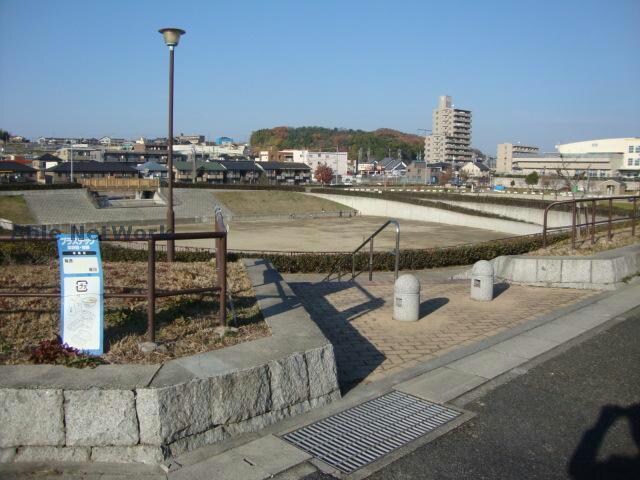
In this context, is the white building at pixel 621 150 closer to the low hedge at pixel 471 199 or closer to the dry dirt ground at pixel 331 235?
the low hedge at pixel 471 199

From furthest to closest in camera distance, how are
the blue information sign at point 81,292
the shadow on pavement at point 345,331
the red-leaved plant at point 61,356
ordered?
the shadow on pavement at point 345,331 < the blue information sign at point 81,292 < the red-leaved plant at point 61,356

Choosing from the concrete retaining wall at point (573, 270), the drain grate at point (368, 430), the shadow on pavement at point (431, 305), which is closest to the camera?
the drain grate at point (368, 430)

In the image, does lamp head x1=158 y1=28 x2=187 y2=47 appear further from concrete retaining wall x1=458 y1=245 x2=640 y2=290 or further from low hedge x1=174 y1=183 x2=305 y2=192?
low hedge x1=174 y1=183 x2=305 y2=192

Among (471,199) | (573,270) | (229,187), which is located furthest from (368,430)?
(229,187)

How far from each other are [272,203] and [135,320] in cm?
5041

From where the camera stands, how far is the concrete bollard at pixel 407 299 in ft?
24.8

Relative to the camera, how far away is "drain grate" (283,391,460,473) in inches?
157

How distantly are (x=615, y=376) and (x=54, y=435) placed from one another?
494cm

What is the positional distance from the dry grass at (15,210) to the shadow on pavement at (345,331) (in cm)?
3752

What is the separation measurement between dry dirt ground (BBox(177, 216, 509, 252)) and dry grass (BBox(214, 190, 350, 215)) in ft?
13.9

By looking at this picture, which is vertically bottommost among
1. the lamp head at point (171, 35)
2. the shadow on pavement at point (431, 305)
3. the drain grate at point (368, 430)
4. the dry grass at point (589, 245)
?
the drain grate at point (368, 430)

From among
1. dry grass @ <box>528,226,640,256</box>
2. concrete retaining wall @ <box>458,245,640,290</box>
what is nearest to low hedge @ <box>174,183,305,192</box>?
dry grass @ <box>528,226,640,256</box>

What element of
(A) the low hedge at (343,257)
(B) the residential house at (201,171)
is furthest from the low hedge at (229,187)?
(A) the low hedge at (343,257)

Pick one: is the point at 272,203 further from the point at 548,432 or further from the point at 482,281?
the point at 548,432
